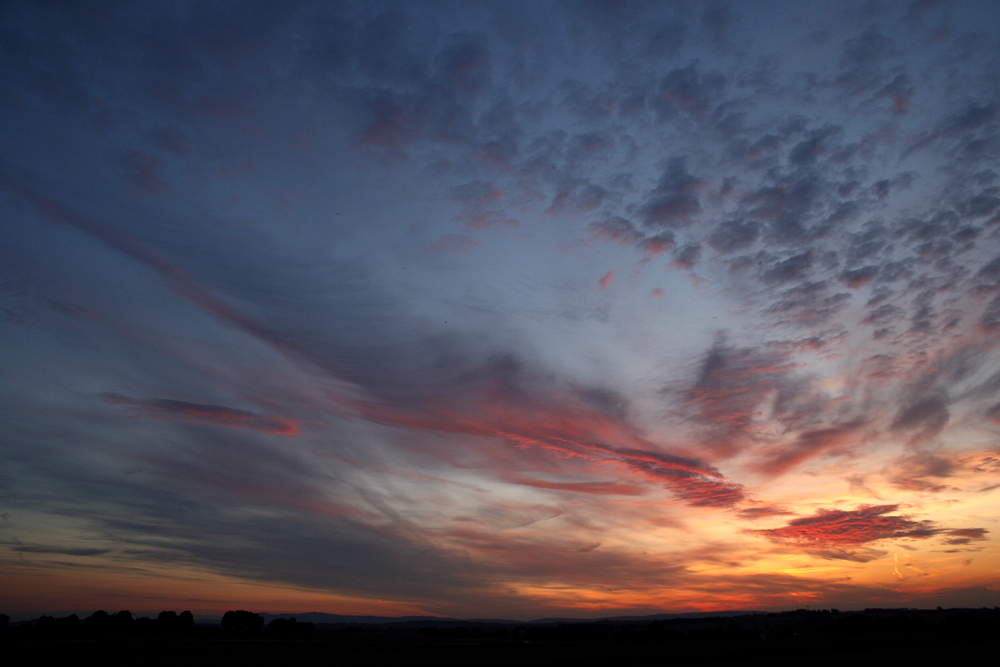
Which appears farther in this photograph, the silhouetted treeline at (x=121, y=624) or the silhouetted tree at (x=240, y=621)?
the silhouetted tree at (x=240, y=621)

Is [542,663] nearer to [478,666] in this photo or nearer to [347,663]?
[478,666]

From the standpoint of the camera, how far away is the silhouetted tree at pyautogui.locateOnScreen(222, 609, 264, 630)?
152750 millimetres

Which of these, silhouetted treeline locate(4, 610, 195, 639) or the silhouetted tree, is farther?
the silhouetted tree

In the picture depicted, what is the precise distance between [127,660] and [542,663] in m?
35.2

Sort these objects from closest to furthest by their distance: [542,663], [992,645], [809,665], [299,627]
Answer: [809,665] < [542,663] < [992,645] < [299,627]

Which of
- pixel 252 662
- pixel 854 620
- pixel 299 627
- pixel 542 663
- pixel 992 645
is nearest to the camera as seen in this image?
pixel 252 662

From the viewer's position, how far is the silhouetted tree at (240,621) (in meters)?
153

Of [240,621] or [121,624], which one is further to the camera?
[240,621]

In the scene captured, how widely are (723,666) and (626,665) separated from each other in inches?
324

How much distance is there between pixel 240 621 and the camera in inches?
6117

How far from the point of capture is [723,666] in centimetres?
4666

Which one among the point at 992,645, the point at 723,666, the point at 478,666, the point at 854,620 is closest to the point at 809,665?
the point at 723,666

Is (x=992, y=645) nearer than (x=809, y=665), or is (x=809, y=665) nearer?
(x=809, y=665)

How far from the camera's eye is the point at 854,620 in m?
Answer: 128
